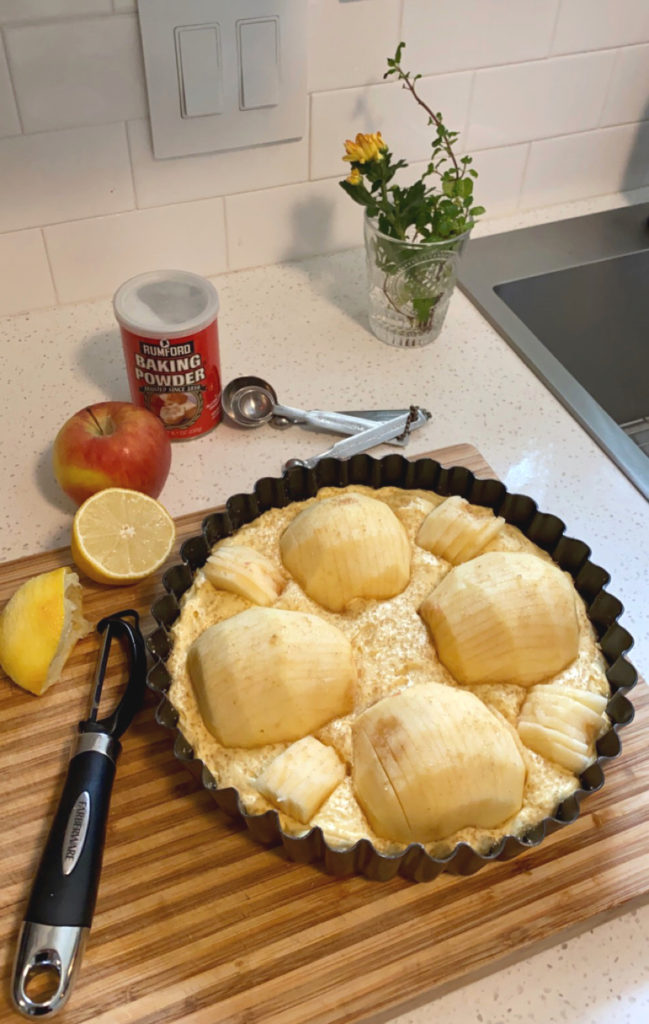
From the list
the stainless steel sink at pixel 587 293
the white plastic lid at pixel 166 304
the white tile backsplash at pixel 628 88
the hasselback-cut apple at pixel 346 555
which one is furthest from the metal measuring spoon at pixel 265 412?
the white tile backsplash at pixel 628 88

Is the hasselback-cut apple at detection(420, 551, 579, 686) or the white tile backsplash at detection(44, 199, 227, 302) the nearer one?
the hasselback-cut apple at detection(420, 551, 579, 686)

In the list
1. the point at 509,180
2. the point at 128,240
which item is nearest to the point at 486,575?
the point at 128,240

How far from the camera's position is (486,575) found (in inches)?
29.5

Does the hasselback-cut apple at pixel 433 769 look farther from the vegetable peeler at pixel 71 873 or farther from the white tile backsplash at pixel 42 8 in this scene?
the white tile backsplash at pixel 42 8

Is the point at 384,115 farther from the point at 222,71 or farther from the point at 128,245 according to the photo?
the point at 128,245

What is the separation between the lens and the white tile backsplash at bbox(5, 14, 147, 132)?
35.9 inches

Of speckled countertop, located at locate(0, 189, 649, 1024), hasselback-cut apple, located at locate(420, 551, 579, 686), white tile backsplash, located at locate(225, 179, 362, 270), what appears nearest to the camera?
hasselback-cut apple, located at locate(420, 551, 579, 686)

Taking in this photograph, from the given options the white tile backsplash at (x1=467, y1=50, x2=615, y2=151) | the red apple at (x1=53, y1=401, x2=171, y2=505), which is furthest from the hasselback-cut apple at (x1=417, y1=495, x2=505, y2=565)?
the white tile backsplash at (x1=467, y1=50, x2=615, y2=151)

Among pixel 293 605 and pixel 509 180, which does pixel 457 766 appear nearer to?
pixel 293 605

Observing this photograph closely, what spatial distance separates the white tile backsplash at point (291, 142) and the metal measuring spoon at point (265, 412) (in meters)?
0.26

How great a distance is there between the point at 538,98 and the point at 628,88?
0.17m

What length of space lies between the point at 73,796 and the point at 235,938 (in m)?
0.17

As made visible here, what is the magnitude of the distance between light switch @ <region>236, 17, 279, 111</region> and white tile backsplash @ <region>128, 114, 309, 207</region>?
0.06m

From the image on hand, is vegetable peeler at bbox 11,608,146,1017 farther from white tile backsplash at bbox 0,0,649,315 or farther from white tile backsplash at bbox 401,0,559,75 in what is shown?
white tile backsplash at bbox 401,0,559,75
